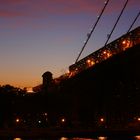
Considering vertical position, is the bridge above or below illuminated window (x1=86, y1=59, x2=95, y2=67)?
below

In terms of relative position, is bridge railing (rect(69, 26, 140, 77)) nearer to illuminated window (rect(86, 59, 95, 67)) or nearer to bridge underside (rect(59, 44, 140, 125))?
illuminated window (rect(86, 59, 95, 67))

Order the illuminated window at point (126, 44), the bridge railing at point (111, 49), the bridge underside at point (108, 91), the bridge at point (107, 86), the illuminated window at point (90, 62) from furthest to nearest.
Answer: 1. the illuminated window at point (90, 62)
2. the bridge underside at point (108, 91)
3. the bridge at point (107, 86)
4. the illuminated window at point (126, 44)
5. the bridge railing at point (111, 49)

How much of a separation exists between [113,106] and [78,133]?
20.3m

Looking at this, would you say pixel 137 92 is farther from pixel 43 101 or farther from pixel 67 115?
pixel 43 101

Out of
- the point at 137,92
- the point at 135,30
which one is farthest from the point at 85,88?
the point at 135,30

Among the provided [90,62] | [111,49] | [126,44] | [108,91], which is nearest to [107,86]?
[108,91]

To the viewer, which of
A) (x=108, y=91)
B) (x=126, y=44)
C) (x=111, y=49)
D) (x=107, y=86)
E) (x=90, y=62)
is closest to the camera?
(x=126, y=44)

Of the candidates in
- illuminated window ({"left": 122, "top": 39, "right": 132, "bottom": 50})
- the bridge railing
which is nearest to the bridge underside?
the bridge railing

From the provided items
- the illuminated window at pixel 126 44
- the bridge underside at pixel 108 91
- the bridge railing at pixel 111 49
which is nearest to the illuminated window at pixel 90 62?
the bridge railing at pixel 111 49

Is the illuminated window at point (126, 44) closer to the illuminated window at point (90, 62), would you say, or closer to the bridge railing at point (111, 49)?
the bridge railing at point (111, 49)

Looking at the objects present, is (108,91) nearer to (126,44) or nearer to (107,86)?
(107,86)

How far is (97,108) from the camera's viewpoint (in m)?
79.4

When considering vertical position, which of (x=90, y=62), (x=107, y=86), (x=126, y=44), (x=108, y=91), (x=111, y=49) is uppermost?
(x=90, y=62)

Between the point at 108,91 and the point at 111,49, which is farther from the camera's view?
the point at 108,91
